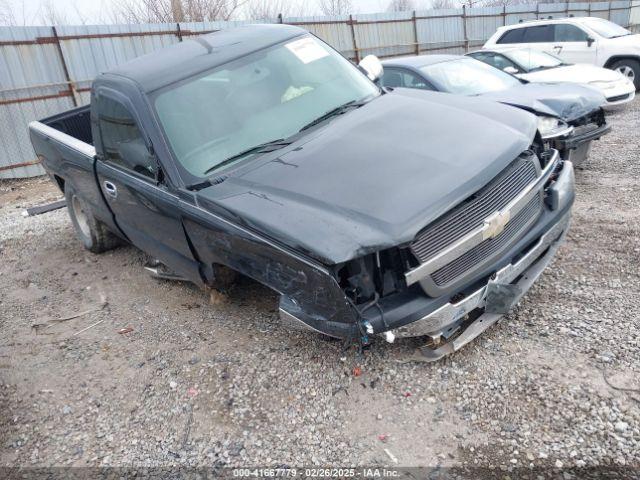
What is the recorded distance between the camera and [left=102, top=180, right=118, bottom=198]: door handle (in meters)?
4.01

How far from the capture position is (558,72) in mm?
8203

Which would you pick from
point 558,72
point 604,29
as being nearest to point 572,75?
point 558,72

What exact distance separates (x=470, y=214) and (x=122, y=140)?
2.49m

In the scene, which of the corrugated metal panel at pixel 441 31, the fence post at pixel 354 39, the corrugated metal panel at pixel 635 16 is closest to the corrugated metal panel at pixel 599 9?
the corrugated metal panel at pixel 635 16

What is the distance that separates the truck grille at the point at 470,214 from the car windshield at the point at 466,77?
11.3 feet

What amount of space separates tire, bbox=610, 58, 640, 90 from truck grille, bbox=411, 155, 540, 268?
10254 millimetres

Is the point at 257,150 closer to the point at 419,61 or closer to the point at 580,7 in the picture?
the point at 419,61

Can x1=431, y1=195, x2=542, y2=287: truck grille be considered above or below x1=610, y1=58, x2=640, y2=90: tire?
above

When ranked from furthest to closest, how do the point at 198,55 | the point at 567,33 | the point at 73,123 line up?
1. the point at 567,33
2. the point at 73,123
3. the point at 198,55

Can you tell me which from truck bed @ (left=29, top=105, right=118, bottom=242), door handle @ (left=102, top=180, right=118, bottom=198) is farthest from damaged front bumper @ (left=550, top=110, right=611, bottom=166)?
truck bed @ (left=29, top=105, right=118, bottom=242)

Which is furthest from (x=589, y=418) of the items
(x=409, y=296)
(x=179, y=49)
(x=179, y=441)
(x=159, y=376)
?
(x=179, y=49)

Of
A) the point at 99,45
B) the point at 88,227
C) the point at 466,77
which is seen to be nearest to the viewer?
the point at 88,227

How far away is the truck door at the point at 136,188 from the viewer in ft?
11.1

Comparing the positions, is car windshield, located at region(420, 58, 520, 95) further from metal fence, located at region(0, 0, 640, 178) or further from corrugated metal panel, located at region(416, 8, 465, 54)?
corrugated metal panel, located at region(416, 8, 465, 54)
